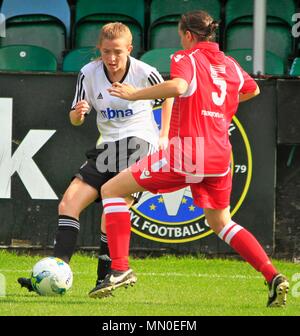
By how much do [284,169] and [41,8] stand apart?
3658 millimetres

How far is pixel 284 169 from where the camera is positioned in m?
8.91

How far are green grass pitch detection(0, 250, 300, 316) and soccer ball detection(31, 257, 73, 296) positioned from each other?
7 cm

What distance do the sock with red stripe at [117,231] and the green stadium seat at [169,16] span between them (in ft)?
15.2

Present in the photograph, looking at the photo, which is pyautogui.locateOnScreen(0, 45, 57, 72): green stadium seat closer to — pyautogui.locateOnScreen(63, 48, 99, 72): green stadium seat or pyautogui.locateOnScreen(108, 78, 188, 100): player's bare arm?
pyautogui.locateOnScreen(63, 48, 99, 72): green stadium seat

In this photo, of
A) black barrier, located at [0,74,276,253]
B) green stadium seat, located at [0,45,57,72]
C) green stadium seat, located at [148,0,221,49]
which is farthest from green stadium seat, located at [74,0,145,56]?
black barrier, located at [0,74,276,253]

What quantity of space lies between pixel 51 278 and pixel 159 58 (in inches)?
152

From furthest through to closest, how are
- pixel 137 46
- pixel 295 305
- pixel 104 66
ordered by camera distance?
pixel 137 46, pixel 104 66, pixel 295 305

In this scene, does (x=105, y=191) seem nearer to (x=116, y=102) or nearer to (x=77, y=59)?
(x=116, y=102)

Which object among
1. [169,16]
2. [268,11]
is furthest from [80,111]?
[268,11]

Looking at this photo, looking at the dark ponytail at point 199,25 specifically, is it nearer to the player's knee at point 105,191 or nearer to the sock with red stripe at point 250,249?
the player's knee at point 105,191
